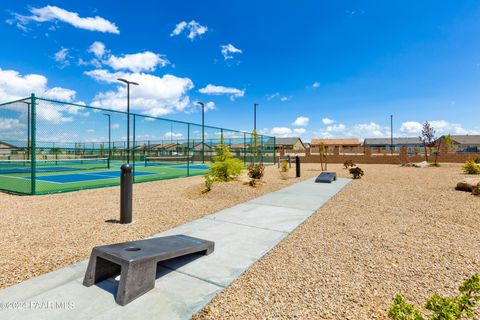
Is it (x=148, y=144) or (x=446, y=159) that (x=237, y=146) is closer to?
(x=148, y=144)

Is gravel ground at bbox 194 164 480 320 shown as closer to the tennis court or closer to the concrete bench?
the concrete bench

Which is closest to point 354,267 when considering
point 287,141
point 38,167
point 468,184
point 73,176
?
point 468,184

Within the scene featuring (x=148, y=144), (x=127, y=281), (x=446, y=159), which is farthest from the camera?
(x=148, y=144)

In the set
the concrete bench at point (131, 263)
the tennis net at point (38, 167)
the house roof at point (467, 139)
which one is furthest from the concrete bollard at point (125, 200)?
the house roof at point (467, 139)

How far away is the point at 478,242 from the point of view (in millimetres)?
4309

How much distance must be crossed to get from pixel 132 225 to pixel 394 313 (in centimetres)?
481

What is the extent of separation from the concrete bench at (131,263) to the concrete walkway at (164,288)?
0.09m

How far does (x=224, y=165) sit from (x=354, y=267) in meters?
8.10

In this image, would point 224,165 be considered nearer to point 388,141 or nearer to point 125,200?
point 125,200

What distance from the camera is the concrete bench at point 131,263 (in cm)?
253

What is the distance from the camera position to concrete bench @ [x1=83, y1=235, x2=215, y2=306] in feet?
8.29

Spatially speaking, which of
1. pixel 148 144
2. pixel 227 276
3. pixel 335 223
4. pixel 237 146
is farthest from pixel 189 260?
pixel 148 144

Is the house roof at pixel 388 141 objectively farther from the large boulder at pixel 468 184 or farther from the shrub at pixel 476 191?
the shrub at pixel 476 191

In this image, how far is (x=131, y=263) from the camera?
2549 mm
